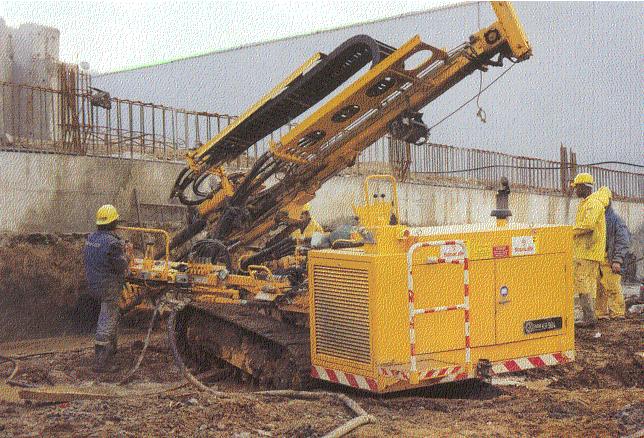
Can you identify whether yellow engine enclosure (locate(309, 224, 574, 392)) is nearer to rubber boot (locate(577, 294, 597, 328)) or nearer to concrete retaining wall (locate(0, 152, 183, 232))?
rubber boot (locate(577, 294, 597, 328))

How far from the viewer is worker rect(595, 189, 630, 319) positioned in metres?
10.3

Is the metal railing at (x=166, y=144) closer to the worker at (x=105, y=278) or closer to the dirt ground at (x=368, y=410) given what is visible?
the worker at (x=105, y=278)

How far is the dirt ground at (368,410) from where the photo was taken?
17.6 feet

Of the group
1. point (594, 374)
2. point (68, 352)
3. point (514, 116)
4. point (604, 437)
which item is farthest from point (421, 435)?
point (514, 116)

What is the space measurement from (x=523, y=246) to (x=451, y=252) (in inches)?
32.5

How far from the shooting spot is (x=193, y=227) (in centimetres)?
1013

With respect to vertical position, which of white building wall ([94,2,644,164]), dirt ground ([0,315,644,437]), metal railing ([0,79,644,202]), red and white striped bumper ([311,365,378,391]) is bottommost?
dirt ground ([0,315,644,437])

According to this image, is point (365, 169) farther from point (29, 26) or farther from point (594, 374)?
point (594, 374)

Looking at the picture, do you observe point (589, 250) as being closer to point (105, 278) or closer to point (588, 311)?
point (588, 311)

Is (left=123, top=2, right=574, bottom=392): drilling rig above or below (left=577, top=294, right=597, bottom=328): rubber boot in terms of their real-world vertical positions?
above

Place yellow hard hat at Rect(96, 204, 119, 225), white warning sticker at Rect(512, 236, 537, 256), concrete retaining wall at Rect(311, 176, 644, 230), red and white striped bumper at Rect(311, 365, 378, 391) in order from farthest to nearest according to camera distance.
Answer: concrete retaining wall at Rect(311, 176, 644, 230), yellow hard hat at Rect(96, 204, 119, 225), white warning sticker at Rect(512, 236, 537, 256), red and white striped bumper at Rect(311, 365, 378, 391)

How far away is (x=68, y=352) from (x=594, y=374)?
6.00 m

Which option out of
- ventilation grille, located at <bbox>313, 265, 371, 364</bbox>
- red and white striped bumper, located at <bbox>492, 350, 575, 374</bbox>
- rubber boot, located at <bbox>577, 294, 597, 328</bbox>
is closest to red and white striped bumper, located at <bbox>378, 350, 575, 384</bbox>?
red and white striped bumper, located at <bbox>492, 350, 575, 374</bbox>

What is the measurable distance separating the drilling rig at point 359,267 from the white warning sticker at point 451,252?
0.01 metres
